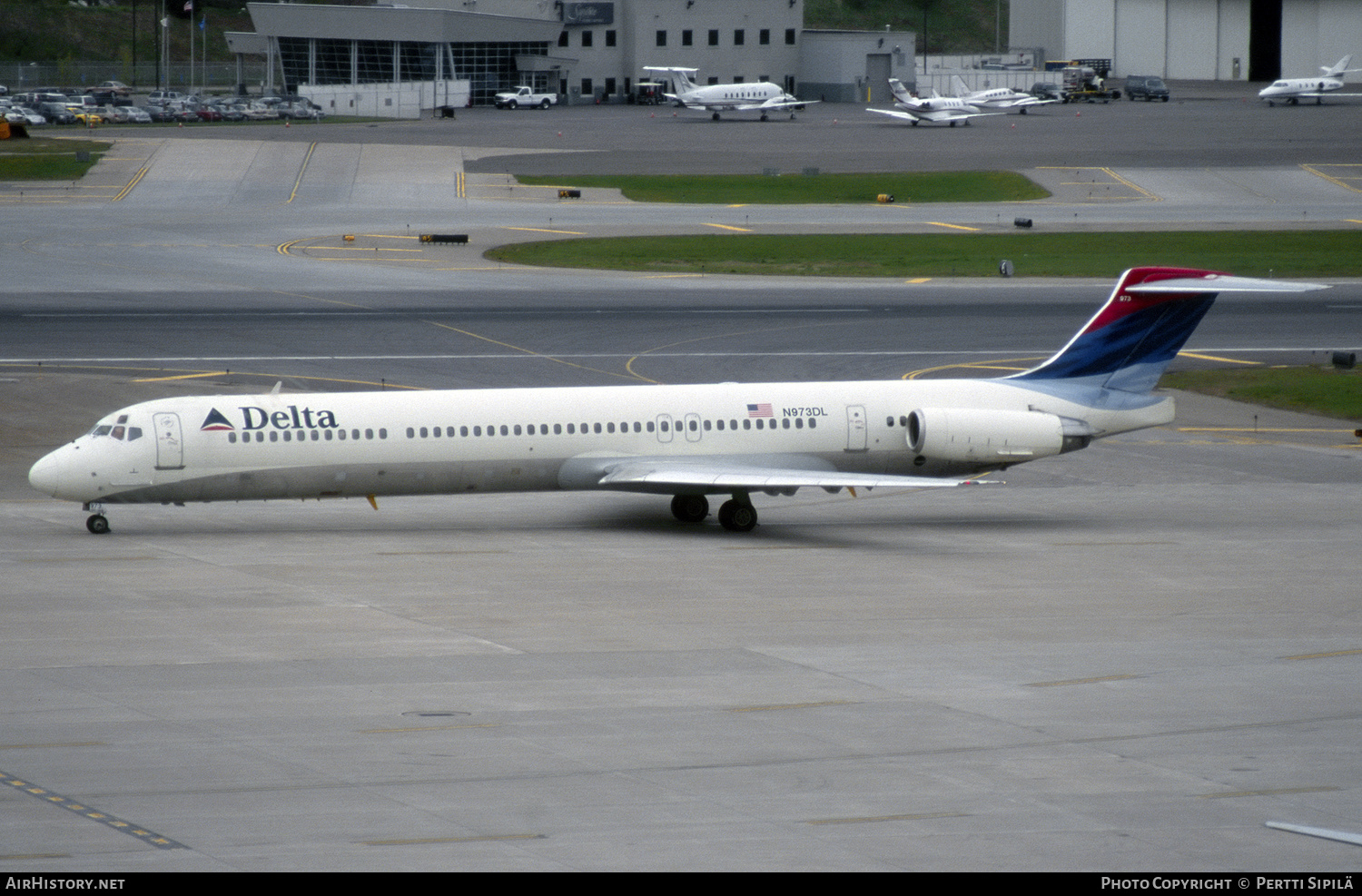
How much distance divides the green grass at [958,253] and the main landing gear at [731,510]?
38.4 metres

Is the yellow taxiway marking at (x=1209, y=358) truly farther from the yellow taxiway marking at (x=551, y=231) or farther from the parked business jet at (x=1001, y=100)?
the parked business jet at (x=1001, y=100)

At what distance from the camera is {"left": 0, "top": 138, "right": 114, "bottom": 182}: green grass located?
103 m

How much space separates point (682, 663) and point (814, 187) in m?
81.5

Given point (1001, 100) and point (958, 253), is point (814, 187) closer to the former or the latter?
point (958, 253)

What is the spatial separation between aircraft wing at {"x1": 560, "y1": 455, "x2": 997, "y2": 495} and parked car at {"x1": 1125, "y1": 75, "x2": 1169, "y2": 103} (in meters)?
138

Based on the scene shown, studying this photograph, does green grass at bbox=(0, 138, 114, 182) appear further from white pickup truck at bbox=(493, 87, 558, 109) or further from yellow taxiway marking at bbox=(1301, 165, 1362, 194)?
yellow taxiway marking at bbox=(1301, 165, 1362, 194)

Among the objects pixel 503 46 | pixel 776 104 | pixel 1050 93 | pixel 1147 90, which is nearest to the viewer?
pixel 776 104

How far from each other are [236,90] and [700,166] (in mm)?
83024

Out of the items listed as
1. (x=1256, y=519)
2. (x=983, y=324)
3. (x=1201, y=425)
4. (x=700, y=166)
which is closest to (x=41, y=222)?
(x=700, y=166)

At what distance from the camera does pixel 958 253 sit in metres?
79.3

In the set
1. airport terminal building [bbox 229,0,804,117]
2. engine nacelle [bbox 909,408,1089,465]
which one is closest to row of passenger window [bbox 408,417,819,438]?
engine nacelle [bbox 909,408,1089,465]

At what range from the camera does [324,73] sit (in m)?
165

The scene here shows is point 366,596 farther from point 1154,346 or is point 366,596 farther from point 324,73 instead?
point 324,73

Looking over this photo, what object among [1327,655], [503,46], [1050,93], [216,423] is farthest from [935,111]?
[1327,655]
